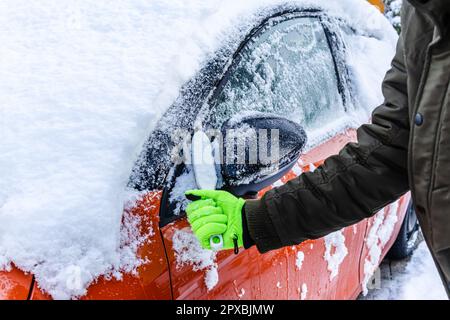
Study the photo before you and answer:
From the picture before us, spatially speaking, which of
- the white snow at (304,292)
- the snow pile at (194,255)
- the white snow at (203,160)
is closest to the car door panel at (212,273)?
the snow pile at (194,255)

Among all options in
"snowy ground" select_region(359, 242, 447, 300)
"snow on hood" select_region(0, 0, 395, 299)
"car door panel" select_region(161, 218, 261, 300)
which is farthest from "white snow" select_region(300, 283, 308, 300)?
"snowy ground" select_region(359, 242, 447, 300)

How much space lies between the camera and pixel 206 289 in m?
1.35

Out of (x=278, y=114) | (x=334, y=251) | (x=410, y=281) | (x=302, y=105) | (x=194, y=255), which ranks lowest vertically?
(x=194, y=255)

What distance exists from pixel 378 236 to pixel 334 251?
560 millimetres

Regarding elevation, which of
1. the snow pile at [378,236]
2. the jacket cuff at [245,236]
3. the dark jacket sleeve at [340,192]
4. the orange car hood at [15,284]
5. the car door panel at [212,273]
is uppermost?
the snow pile at [378,236]

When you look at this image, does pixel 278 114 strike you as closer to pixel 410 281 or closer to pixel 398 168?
pixel 398 168

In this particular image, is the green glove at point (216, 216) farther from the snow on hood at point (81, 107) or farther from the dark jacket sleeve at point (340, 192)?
the snow on hood at point (81, 107)

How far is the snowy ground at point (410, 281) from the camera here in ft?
9.23

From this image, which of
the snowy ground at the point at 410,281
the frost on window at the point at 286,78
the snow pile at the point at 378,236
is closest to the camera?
the frost on window at the point at 286,78

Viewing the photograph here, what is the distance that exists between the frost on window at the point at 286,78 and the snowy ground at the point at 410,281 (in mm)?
1287

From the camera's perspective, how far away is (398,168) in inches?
54.9

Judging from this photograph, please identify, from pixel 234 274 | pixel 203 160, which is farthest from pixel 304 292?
pixel 203 160
